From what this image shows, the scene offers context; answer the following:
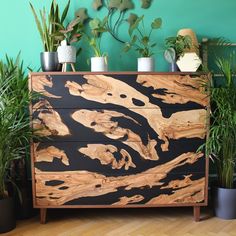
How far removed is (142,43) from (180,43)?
0.31m

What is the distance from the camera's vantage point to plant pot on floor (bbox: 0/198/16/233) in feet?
6.03

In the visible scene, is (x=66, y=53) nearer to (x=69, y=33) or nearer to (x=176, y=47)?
(x=69, y=33)

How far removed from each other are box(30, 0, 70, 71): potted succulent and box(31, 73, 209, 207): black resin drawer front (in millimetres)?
184

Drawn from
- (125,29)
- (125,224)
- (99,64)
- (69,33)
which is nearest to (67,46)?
(69,33)

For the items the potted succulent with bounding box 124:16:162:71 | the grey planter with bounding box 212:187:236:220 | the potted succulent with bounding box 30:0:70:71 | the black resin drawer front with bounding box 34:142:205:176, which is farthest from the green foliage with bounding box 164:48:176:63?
the grey planter with bounding box 212:187:236:220

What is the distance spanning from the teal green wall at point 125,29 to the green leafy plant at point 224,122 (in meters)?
0.54

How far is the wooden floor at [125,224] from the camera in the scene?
187 cm

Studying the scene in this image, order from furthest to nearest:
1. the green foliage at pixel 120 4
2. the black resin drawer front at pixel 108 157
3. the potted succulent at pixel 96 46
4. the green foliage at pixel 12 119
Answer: the green foliage at pixel 120 4
the potted succulent at pixel 96 46
the black resin drawer front at pixel 108 157
the green foliage at pixel 12 119

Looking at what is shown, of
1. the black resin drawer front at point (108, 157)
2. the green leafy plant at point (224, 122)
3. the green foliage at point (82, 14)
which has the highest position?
the green foliage at point (82, 14)

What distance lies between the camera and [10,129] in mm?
1805

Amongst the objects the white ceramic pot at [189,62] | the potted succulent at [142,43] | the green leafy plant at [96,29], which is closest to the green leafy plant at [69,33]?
the green leafy plant at [96,29]

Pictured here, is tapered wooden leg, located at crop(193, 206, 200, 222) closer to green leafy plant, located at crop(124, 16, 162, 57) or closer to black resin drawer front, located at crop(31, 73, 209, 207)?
black resin drawer front, located at crop(31, 73, 209, 207)

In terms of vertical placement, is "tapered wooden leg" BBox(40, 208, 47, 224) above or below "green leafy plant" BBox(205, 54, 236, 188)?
below

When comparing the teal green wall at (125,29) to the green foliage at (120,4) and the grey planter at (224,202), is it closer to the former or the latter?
the green foliage at (120,4)
